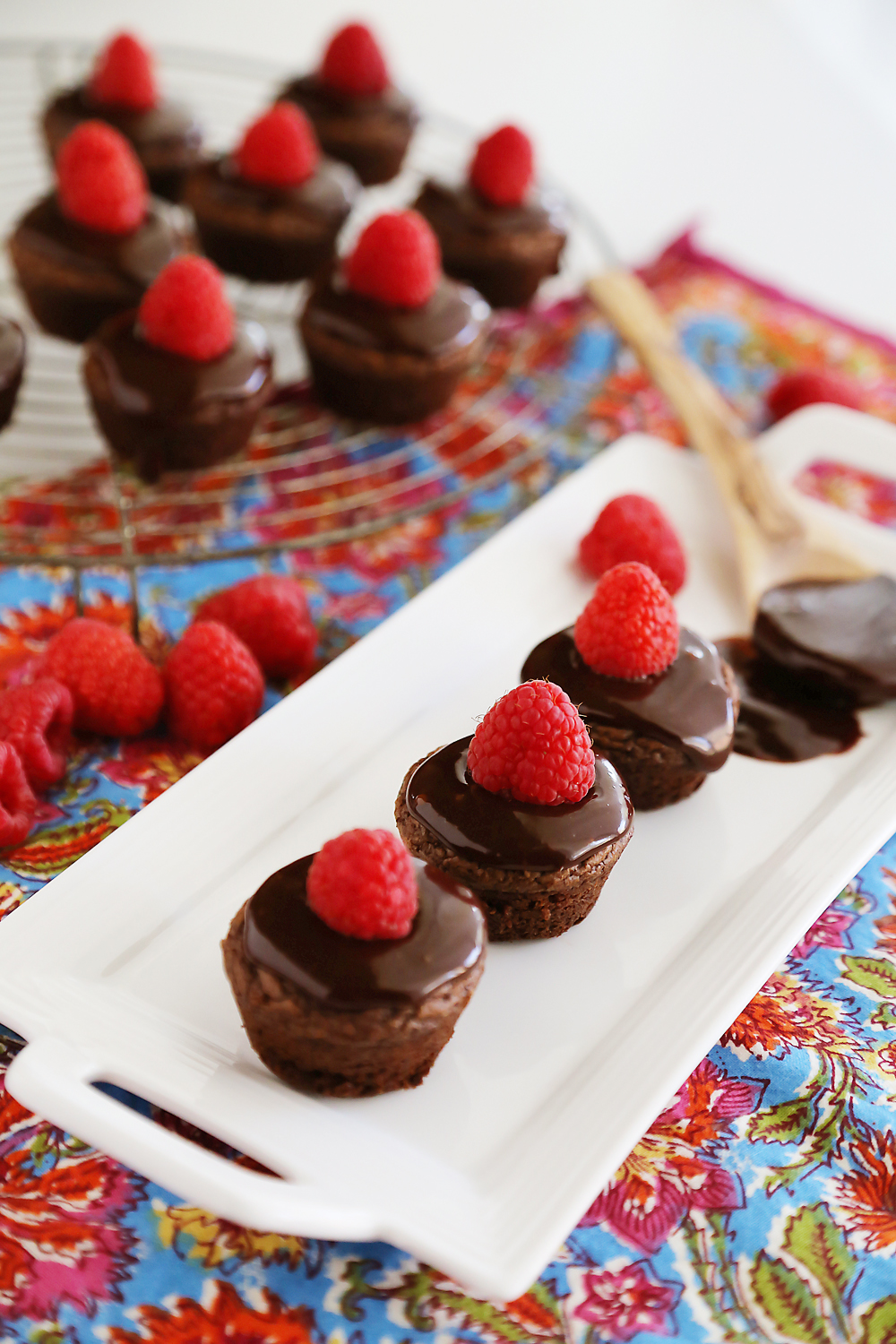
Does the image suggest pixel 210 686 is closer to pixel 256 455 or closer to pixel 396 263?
pixel 256 455

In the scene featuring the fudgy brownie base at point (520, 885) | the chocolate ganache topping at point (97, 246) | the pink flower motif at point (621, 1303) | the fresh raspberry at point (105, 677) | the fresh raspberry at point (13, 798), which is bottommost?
the fresh raspberry at point (13, 798)

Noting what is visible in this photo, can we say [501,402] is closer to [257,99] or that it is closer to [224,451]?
[224,451]

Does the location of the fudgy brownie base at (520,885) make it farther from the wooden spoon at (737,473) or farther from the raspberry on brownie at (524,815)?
the wooden spoon at (737,473)

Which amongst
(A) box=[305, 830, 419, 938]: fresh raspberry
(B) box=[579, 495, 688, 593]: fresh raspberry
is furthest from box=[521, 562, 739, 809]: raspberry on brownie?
(A) box=[305, 830, 419, 938]: fresh raspberry

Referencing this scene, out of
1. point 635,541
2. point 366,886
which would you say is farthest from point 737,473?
point 366,886

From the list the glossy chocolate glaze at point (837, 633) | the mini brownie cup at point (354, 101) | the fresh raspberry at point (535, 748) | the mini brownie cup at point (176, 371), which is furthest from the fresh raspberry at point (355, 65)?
the fresh raspberry at point (535, 748)

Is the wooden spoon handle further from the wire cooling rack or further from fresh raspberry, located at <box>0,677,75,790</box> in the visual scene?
fresh raspberry, located at <box>0,677,75,790</box>
